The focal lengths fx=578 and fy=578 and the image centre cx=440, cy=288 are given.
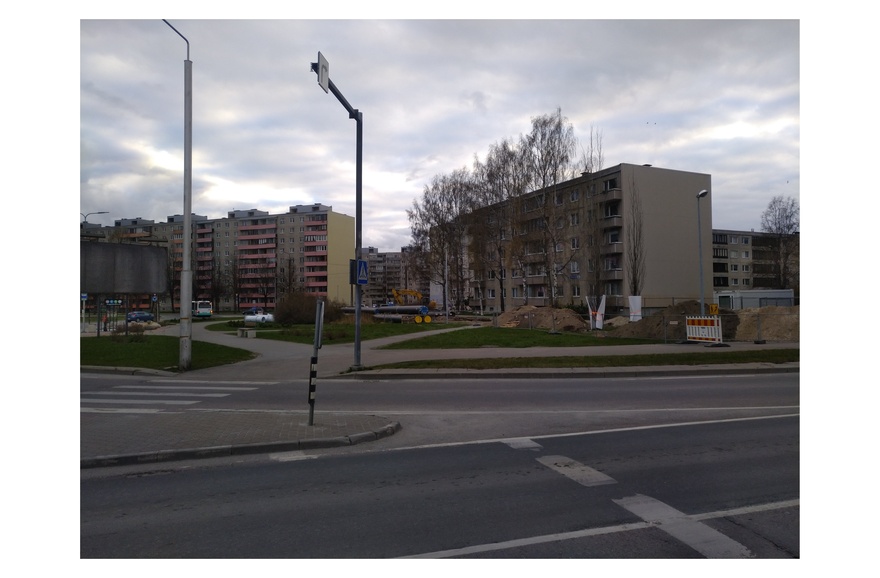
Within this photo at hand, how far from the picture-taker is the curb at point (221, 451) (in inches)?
275

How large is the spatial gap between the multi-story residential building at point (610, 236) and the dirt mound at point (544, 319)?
267 inches

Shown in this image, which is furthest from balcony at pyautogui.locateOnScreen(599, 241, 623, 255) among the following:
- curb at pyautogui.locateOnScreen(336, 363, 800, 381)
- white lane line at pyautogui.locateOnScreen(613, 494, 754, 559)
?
white lane line at pyautogui.locateOnScreen(613, 494, 754, 559)

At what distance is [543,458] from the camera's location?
6863mm

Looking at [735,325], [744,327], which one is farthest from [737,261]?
[744,327]

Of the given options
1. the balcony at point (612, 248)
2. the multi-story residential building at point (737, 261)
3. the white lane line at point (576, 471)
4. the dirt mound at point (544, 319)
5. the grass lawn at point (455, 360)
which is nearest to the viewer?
the white lane line at point (576, 471)

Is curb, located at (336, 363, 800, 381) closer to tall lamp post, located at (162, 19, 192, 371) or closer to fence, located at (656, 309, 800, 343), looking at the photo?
tall lamp post, located at (162, 19, 192, 371)

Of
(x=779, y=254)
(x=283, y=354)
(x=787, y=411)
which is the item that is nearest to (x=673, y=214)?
(x=779, y=254)

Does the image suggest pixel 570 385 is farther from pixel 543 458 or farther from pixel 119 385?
pixel 119 385

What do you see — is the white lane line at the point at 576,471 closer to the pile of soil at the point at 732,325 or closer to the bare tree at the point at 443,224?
the pile of soil at the point at 732,325

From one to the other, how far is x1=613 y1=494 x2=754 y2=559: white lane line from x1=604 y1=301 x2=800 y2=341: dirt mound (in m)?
20.5

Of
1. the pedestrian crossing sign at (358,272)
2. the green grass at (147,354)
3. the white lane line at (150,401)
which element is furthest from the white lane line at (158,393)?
the pedestrian crossing sign at (358,272)

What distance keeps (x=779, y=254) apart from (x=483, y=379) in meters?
59.0

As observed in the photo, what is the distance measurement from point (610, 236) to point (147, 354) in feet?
153

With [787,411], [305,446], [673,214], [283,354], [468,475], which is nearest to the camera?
[468,475]
